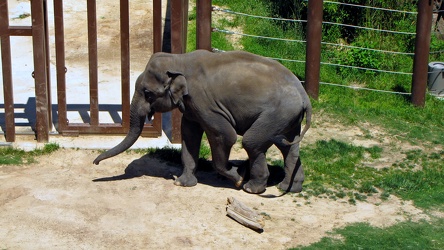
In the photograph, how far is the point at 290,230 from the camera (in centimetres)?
888

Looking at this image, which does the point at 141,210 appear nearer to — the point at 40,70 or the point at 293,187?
the point at 293,187

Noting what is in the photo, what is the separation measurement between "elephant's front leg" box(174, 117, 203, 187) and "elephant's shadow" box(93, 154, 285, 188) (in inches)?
7.1

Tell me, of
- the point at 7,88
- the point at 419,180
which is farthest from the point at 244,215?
the point at 7,88

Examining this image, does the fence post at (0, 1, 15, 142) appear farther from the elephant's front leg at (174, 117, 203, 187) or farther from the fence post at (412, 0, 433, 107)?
the fence post at (412, 0, 433, 107)

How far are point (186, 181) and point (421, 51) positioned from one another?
421cm

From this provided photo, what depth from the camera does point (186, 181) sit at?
32.5ft

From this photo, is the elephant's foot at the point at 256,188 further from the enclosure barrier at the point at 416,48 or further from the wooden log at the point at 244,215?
the enclosure barrier at the point at 416,48

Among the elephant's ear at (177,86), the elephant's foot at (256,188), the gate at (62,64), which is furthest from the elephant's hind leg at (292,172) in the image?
the gate at (62,64)

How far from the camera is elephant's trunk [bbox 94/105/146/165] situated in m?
9.81

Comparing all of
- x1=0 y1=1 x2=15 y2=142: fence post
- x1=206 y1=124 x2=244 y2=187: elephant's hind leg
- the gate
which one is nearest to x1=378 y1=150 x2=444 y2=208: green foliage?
x1=206 y1=124 x2=244 y2=187: elephant's hind leg

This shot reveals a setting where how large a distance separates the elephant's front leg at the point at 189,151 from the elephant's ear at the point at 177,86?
1.49 ft

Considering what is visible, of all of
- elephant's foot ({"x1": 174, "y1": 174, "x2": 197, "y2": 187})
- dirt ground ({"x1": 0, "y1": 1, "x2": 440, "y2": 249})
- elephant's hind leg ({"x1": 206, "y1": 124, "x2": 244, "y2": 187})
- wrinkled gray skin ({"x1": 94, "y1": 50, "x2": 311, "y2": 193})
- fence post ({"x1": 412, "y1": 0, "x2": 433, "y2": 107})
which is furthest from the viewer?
fence post ({"x1": 412, "y1": 0, "x2": 433, "y2": 107})

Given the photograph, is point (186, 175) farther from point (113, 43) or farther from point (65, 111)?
point (113, 43)

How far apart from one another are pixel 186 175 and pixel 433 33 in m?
6.90
